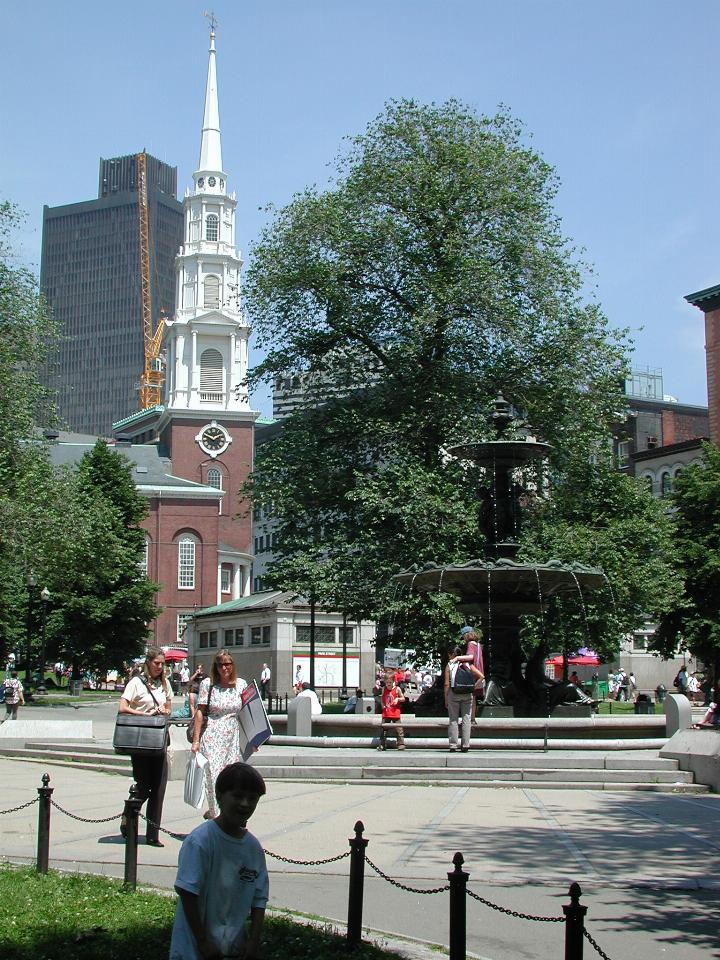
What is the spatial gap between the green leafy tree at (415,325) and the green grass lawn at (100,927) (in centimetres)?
2269

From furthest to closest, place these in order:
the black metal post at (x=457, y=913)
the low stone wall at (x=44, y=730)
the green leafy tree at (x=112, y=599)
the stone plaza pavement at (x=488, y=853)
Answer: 1. the green leafy tree at (x=112, y=599)
2. the low stone wall at (x=44, y=730)
3. the stone plaza pavement at (x=488, y=853)
4. the black metal post at (x=457, y=913)

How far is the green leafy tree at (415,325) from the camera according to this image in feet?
105

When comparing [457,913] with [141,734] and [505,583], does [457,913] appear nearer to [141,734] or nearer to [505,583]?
[141,734]

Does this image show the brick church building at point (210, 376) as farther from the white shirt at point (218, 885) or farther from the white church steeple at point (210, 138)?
the white shirt at point (218, 885)

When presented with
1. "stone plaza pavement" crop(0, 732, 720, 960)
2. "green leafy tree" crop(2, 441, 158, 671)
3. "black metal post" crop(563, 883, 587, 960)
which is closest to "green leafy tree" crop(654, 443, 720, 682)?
"green leafy tree" crop(2, 441, 158, 671)

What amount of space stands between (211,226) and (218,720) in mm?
95190

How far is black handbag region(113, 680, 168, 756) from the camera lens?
10805mm

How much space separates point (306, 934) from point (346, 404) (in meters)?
26.5

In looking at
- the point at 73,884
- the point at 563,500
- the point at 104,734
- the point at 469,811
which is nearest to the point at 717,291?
the point at 563,500

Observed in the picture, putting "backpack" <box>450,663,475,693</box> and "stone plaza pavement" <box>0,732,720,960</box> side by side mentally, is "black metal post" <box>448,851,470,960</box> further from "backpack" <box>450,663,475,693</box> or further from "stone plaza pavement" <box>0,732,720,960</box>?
"backpack" <box>450,663,475,693</box>

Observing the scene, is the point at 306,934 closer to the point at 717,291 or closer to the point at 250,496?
the point at 250,496

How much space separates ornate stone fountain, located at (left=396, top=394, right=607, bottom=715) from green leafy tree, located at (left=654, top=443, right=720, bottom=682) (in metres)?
21.6

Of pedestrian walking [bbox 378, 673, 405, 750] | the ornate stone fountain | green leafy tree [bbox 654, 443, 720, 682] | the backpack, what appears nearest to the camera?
the backpack

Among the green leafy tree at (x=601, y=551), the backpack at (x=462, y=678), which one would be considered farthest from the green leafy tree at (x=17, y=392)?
the backpack at (x=462, y=678)
